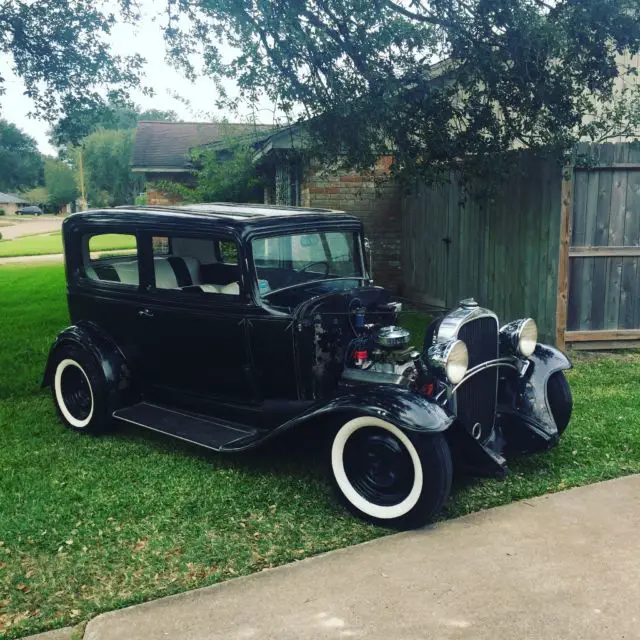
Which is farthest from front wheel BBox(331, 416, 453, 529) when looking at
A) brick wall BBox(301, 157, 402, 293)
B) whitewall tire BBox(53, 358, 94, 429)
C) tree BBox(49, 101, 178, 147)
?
tree BBox(49, 101, 178, 147)

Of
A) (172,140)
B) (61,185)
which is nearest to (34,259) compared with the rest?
(172,140)

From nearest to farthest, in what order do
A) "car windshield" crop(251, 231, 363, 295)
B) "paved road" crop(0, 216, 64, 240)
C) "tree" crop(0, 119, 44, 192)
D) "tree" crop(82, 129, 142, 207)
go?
"car windshield" crop(251, 231, 363, 295)
"paved road" crop(0, 216, 64, 240)
"tree" crop(82, 129, 142, 207)
"tree" crop(0, 119, 44, 192)

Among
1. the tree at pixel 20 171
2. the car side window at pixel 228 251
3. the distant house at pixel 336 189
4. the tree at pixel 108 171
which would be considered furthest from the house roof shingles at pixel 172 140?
the tree at pixel 20 171

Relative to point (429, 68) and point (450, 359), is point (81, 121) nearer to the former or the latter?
point (429, 68)

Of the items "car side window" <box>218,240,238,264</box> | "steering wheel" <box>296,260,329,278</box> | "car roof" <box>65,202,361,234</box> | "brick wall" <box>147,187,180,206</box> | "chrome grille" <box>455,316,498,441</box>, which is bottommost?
"chrome grille" <box>455,316,498,441</box>

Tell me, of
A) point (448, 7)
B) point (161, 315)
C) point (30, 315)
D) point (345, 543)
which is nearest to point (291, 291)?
point (161, 315)

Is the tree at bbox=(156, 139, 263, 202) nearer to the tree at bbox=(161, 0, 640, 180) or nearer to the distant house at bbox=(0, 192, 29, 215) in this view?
the tree at bbox=(161, 0, 640, 180)

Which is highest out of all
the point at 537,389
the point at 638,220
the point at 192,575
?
the point at 638,220

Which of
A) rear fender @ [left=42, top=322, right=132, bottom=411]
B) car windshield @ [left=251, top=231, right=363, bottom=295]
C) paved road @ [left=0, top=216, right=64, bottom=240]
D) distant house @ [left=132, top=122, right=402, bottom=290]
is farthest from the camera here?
paved road @ [left=0, top=216, right=64, bottom=240]

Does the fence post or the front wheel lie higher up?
the fence post

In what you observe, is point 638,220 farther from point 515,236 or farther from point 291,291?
point 291,291

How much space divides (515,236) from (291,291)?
4310 millimetres

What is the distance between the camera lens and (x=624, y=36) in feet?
20.8

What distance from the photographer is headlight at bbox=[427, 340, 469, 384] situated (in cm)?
370
